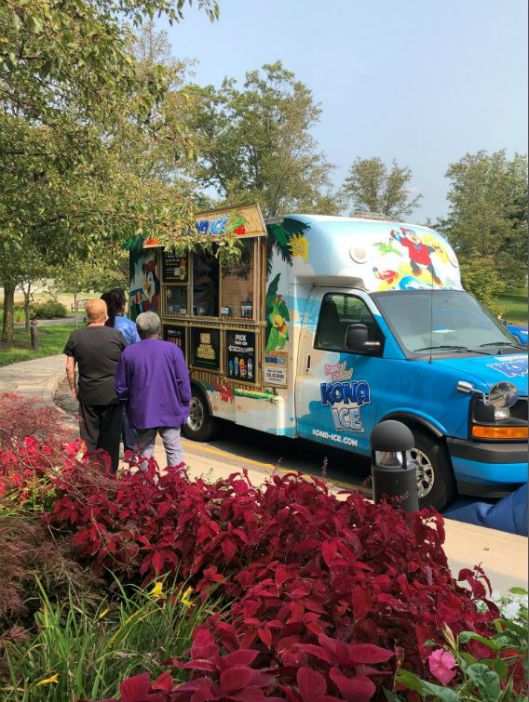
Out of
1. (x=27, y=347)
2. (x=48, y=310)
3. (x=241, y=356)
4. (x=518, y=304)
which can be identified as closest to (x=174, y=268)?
(x=241, y=356)

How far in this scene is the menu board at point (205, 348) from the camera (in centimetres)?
855

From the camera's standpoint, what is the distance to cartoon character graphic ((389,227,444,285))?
711cm

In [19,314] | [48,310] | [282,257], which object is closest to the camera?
[282,257]

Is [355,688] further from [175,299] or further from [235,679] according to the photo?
[175,299]

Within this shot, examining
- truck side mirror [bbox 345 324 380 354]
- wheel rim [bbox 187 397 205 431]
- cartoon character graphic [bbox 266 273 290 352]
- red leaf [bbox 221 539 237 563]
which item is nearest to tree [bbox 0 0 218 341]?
cartoon character graphic [bbox 266 273 290 352]

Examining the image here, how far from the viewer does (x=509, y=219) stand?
15703 mm

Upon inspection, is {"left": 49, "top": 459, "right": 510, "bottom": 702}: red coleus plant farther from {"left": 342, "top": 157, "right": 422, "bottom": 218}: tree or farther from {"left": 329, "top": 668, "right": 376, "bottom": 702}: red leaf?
{"left": 342, "top": 157, "right": 422, "bottom": 218}: tree

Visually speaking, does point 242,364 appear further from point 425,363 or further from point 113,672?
point 113,672

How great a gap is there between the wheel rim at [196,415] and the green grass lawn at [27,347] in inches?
400

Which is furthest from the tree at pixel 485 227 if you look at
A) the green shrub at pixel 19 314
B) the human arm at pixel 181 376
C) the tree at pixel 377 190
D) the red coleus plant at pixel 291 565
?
the green shrub at pixel 19 314

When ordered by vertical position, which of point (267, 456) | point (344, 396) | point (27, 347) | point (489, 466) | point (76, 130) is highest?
point (76, 130)

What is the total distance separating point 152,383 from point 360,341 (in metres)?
2.14

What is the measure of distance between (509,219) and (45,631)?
15.6 meters

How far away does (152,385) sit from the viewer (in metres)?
5.30
